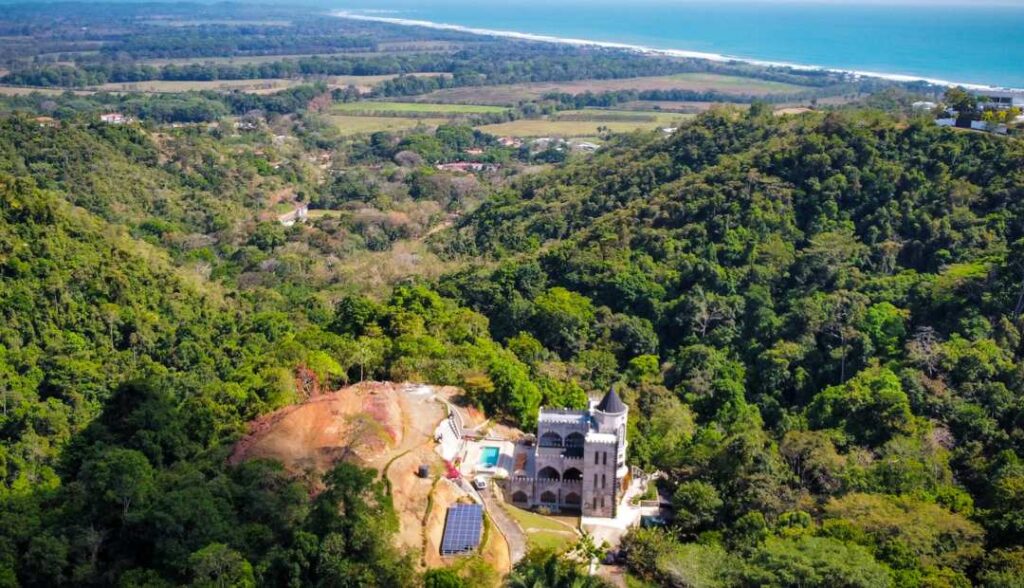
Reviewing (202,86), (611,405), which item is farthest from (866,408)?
(202,86)

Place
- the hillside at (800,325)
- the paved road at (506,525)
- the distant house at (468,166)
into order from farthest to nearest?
the distant house at (468,166) → the hillside at (800,325) → the paved road at (506,525)

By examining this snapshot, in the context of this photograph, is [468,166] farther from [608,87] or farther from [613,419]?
[613,419]

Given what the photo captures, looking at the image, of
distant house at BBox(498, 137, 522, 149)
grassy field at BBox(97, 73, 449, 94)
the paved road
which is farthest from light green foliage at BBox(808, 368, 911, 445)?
grassy field at BBox(97, 73, 449, 94)

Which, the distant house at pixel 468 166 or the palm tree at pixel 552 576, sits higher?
the palm tree at pixel 552 576

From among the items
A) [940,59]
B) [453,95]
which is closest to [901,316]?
[453,95]

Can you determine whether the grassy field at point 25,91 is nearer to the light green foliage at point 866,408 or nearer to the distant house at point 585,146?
the distant house at point 585,146

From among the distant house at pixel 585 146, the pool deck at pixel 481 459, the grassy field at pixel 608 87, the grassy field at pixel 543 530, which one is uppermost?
the grassy field at pixel 608 87

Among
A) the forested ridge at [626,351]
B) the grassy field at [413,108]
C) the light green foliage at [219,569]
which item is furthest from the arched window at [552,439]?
the grassy field at [413,108]
